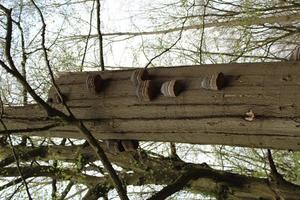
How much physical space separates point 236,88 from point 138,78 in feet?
1.53

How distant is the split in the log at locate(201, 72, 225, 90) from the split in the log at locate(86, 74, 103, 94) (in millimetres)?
581

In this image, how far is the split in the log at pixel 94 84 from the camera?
222 centimetres

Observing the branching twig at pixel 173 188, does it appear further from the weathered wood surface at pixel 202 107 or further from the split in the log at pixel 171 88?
the split in the log at pixel 171 88

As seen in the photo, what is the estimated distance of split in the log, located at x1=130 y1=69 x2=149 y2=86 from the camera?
2066mm

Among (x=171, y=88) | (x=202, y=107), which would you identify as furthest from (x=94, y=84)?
(x=202, y=107)

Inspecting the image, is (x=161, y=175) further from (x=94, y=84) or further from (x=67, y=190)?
(x=94, y=84)

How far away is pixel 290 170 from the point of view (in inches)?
189

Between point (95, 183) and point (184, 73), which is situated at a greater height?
point (184, 73)

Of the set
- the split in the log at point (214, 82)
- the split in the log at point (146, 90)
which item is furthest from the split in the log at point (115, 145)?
the split in the log at point (214, 82)

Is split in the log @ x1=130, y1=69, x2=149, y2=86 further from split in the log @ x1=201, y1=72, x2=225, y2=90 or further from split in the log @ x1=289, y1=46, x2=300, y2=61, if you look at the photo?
split in the log @ x1=289, y1=46, x2=300, y2=61

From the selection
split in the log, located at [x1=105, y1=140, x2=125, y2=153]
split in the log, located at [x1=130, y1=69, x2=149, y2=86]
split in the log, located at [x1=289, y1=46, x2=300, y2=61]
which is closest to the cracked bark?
split in the log, located at [x1=105, y1=140, x2=125, y2=153]

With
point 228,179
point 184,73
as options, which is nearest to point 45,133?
point 184,73

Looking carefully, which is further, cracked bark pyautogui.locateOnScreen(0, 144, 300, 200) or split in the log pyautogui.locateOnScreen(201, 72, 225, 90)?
cracked bark pyautogui.locateOnScreen(0, 144, 300, 200)

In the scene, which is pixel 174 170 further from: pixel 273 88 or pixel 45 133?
pixel 273 88
